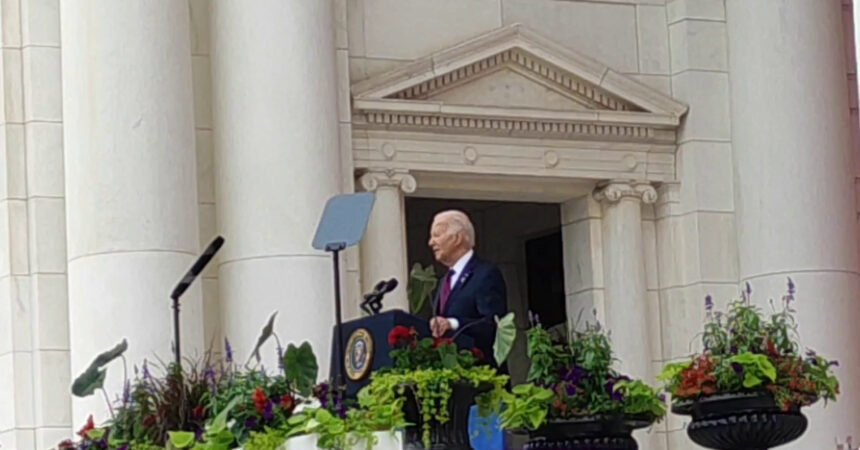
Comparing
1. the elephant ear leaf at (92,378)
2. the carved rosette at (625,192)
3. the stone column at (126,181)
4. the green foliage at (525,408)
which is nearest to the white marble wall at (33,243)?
the stone column at (126,181)

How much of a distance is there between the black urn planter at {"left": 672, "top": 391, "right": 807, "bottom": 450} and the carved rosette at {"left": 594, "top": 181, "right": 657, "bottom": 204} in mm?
5952

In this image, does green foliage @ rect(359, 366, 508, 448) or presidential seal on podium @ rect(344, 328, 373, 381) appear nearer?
green foliage @ rect(359, 366, 508, 448)

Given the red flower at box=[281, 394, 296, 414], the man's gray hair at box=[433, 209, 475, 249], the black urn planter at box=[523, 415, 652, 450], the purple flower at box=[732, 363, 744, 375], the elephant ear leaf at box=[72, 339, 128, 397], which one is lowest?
the black urn planter at box=[523, 415, 652, 450]

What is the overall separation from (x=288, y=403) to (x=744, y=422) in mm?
2302

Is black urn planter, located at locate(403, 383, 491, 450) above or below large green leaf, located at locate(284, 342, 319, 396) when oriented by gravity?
below

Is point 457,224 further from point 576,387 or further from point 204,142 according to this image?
point 204,142

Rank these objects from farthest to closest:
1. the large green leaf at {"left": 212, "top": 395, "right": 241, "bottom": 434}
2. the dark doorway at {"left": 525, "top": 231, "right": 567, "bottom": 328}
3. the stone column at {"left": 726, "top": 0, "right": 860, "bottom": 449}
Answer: the dark doorway at {"left": 525, "top": 231, "right": 567, "bottom": 328} → the stone column at {"left": 726, "top": 0, "right": 860, "bottom": 449} → the large green leaf at {"left": 212, "top": 395, "right": 241, "bottom": 434}

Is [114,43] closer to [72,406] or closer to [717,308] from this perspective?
[72,406]

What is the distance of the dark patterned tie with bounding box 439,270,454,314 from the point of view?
16203mm

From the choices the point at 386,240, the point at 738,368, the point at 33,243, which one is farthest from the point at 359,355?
the point at 386,240

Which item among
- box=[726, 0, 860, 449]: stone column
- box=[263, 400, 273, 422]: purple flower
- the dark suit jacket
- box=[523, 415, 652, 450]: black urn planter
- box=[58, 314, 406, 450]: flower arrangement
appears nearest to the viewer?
box=[58, 314, 406, 450]: flower arrangement

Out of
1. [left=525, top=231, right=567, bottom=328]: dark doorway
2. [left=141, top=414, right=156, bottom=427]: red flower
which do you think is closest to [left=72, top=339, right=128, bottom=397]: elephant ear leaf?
[left=141, top=414, right=156, bottom=427]: red flower

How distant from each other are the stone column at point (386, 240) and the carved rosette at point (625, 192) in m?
1.59

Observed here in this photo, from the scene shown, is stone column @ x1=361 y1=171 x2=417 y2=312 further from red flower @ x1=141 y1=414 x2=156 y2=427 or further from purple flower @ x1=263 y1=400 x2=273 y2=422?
purple flower @ x1=263 y1=400 x2=273 y2=422
